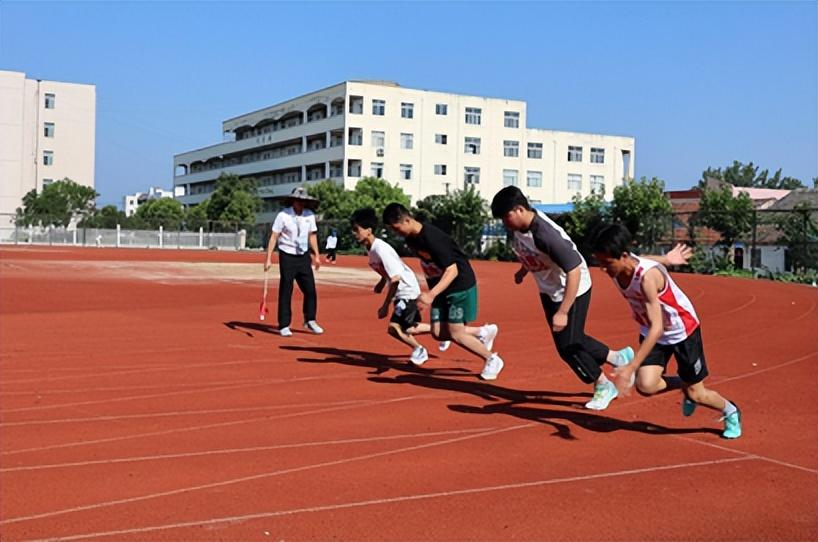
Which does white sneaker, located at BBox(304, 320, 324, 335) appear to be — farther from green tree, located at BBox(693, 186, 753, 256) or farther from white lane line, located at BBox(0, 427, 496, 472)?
green tree, located at BBox(693, 186, 753, 256)

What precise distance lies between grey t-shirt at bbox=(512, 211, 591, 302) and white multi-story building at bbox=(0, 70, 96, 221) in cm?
7884

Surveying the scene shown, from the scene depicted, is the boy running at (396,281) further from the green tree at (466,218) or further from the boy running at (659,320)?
the green tree at (466,218)

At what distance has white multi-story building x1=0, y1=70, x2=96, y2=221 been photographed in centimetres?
7669

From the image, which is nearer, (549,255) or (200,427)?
(200,427)

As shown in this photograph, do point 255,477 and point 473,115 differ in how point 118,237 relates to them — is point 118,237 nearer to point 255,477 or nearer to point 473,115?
point 473,115

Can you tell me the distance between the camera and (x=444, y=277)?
728 cm

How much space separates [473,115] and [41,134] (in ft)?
135

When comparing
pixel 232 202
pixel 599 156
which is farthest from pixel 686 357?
pixel 599 156

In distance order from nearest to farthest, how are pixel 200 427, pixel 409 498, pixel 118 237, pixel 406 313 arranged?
pixel 409 498 → pixel 200 427 → pixel 406 313 → pixel 118 237

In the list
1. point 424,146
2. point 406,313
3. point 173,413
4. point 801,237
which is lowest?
point 173,413

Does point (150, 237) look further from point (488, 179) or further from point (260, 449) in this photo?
point (260, 449)

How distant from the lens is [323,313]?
1438 centimetres

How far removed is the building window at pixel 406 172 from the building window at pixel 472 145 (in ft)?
19.2

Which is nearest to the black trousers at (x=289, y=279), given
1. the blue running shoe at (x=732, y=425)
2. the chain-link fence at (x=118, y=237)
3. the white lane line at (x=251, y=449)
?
the white lane line at (x=251, y=449)
